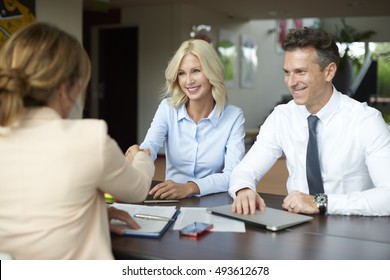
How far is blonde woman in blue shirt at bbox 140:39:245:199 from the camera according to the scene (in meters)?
2.74

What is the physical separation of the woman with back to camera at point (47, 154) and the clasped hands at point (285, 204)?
2.25 feet

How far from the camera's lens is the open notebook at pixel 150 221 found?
158 centimetres

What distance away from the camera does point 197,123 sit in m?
2.81

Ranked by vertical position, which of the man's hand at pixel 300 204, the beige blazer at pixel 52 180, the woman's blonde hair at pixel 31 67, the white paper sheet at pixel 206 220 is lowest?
the white paper sheet at pixel 206 220

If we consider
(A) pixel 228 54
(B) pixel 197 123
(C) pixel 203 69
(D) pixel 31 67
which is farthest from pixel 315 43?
(A) pixel 228 54

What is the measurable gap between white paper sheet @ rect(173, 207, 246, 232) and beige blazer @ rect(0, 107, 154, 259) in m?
0.46

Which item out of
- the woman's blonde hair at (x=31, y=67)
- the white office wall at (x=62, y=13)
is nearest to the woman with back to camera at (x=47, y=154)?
the woman's blonde hair at (x=31, y=67)

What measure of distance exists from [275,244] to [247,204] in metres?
0.38

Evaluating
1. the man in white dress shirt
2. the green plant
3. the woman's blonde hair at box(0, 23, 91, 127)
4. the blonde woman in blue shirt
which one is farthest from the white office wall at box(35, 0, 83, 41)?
the green plant

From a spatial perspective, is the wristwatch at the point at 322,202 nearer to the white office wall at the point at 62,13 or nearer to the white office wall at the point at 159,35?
the white office wall at the point at 62,13

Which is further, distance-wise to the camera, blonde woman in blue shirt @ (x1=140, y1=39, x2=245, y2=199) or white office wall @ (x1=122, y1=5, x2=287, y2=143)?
white office wall @ (x1=122, y1=5, x2=287, y2=143)

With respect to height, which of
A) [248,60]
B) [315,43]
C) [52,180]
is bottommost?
[52,180]

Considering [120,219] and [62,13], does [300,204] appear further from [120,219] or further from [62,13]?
[62,13]

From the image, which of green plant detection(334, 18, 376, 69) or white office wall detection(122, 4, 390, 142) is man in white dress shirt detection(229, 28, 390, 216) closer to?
white office wall detection(122, 4, 390, 142)
